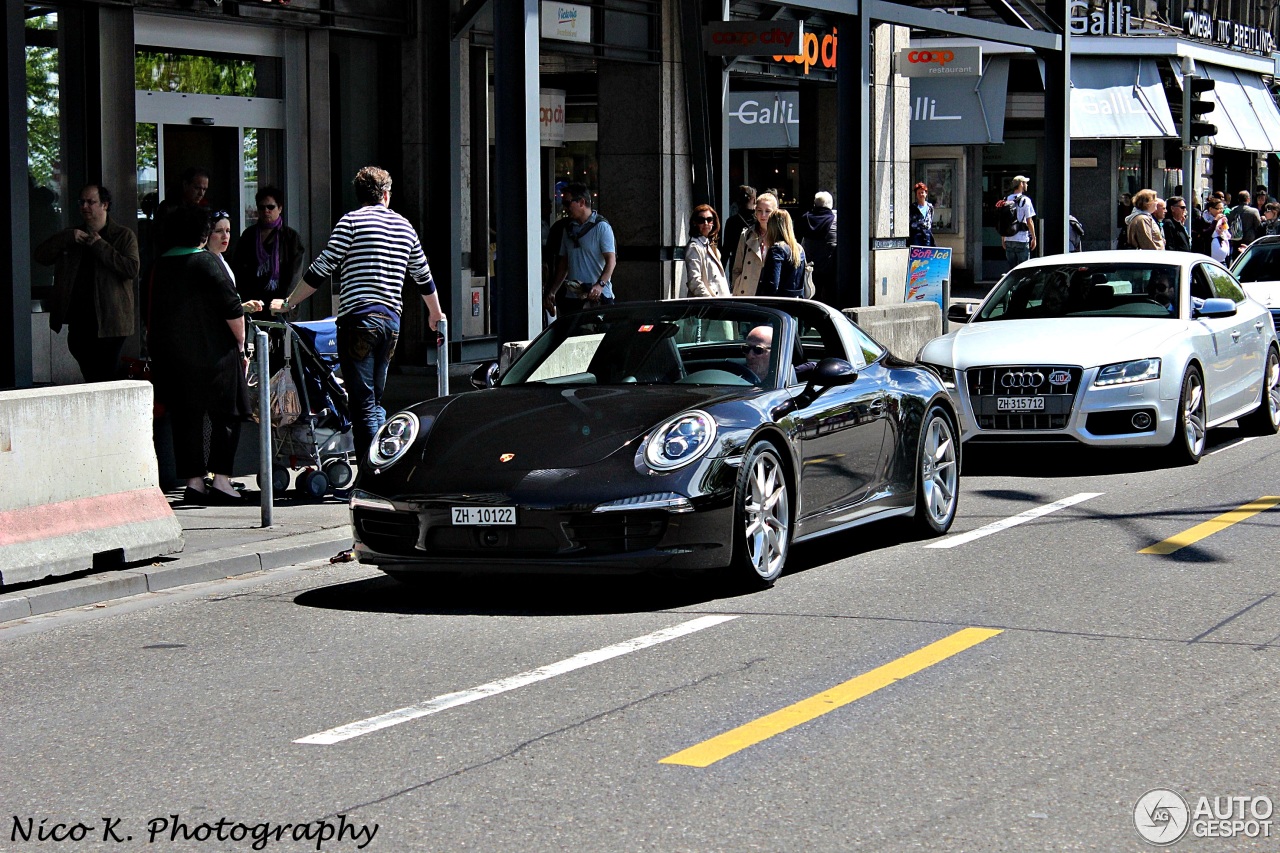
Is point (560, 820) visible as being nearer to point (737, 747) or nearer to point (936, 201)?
point (737, 747)

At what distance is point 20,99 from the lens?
39.6ft

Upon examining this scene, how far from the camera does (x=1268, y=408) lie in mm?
14992

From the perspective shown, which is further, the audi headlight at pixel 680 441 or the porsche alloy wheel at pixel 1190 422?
the porsche alloy wheel at pixel 1190 422

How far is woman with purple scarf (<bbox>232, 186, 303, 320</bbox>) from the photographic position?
14.5 meters

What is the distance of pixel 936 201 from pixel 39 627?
35.3 meters

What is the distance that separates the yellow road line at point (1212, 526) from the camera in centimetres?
941

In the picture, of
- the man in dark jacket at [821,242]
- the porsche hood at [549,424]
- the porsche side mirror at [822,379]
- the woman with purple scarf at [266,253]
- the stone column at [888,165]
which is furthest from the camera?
the stone column at [888,165]

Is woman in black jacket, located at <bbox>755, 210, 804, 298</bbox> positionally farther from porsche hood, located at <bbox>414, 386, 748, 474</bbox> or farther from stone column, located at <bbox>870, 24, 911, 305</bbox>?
stone column, located at <bbox>870, 24, 911, 305</bbox>

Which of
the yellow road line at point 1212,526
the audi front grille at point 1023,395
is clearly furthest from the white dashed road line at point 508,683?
the audi front grille at point 1023,395

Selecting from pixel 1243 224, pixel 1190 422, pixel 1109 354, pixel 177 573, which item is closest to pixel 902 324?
pixel 1190 422

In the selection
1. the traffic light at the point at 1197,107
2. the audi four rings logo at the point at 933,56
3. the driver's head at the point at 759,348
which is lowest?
the driver's head at the point at 759,348

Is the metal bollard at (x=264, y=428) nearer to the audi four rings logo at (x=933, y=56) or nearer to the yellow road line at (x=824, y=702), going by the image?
the yellow road line at (x=824, y=702)

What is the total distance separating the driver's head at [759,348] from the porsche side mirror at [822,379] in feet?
0.71

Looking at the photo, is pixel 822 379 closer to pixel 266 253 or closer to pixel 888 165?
pixel 266 253
